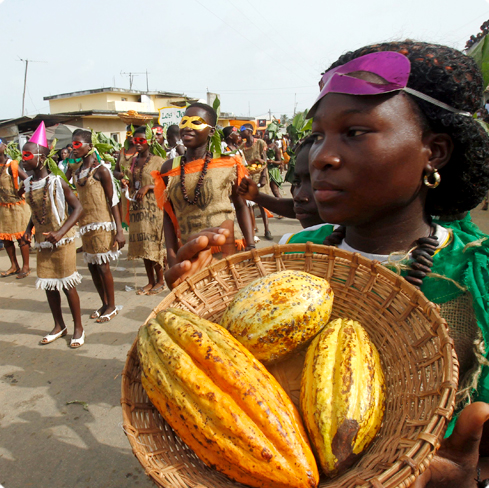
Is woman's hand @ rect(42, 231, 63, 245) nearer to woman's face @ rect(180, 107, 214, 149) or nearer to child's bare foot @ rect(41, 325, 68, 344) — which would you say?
child's bare foot @ rect(41, 325, 68, 344)

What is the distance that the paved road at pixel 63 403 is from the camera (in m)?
2.73

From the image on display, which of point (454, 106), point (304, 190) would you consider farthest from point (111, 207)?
point (454, 106)

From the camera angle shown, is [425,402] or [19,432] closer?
[425,402]

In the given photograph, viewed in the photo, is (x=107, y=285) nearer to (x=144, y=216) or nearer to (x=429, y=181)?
(x=144, y=216)

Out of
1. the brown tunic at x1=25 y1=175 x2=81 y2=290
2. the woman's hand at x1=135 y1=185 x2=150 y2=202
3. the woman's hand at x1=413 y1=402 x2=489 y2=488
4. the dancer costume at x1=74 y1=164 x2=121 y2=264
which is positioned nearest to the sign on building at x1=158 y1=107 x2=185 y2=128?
the woman's hand at x1=135 y1=185 x2=150 y2=202

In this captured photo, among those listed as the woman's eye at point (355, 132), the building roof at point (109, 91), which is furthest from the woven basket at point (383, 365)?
the building roof at point (109, 91)

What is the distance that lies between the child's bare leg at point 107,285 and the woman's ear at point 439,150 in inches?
177

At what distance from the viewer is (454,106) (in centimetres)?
135

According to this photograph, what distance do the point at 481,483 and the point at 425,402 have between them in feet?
1.86

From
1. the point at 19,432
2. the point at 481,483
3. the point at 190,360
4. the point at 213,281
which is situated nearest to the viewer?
the point at 190,360

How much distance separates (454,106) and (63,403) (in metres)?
3.83

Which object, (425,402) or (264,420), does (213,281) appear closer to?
(264,420)

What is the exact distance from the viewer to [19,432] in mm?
3135

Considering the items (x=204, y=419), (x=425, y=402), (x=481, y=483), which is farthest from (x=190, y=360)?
(x=481, y=483)
